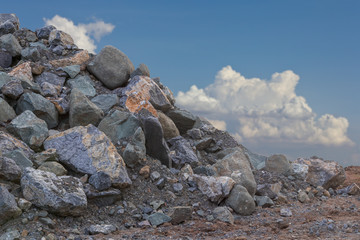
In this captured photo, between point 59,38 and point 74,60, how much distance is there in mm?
1784

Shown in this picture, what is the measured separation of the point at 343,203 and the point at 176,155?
5.77 m

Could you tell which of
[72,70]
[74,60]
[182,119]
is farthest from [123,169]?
[74,60]

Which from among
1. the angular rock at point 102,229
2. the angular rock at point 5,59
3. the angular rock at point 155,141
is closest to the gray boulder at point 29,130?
the angular rock at point 155,141

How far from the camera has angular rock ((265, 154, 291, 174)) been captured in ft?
47.3

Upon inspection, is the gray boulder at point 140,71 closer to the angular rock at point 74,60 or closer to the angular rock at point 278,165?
the angular rock at point 74,60

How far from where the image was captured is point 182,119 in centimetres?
1402

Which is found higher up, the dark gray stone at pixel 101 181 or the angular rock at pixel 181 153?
the angular rock at pixel 181 153

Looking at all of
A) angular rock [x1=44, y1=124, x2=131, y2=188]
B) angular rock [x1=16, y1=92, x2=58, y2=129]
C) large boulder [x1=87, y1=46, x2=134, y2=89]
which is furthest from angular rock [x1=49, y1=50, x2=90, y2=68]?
angular rock [x1=44, y1=124, x2=131, y2=188]

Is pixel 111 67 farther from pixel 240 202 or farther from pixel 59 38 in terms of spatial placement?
pixel 240 202

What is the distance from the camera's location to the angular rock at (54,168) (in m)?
8.86

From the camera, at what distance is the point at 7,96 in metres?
11.4

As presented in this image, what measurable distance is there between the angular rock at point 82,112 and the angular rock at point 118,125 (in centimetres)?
34

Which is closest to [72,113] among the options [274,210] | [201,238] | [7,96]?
[7,96]

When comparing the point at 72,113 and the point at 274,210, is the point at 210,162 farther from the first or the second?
the point at 72,113
